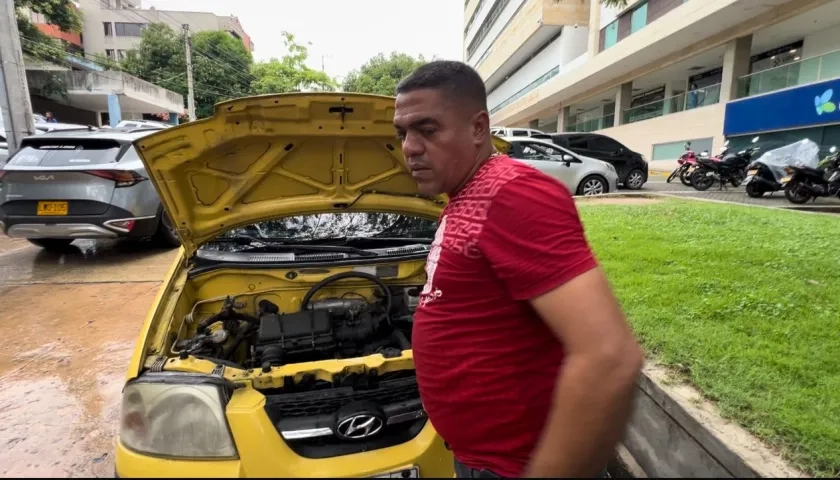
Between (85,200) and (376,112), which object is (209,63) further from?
(376,112)

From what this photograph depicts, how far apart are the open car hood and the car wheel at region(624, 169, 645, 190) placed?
38.2 ft

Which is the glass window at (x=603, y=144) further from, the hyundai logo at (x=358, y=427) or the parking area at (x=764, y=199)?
the hyundai logo at (x=358, y=427)

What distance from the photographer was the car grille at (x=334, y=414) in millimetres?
1614

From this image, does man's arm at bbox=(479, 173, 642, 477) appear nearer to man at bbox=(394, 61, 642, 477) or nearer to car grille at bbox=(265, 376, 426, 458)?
man at bbox=(394, 61, 642, 477)

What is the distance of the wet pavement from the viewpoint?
2455 mm

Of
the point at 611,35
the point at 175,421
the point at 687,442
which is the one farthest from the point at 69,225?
the point at 611,35

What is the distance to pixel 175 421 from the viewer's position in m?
1.51

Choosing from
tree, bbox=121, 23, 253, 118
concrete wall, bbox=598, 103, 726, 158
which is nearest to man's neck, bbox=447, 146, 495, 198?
concrete wall, bbox=598, 103, 726, 158

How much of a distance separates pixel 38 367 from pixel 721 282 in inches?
207

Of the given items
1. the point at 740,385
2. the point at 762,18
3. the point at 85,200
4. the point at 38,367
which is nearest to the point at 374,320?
the point at 740,385

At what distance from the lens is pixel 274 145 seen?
8.08 feet

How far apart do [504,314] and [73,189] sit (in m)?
5.98

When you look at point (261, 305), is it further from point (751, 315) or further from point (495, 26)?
point (495, 26)

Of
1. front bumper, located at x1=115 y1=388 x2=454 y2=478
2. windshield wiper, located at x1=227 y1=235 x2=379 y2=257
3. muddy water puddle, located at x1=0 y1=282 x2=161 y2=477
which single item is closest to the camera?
front bumper, located at x1=115 y1=388 x2=454 y2=478
